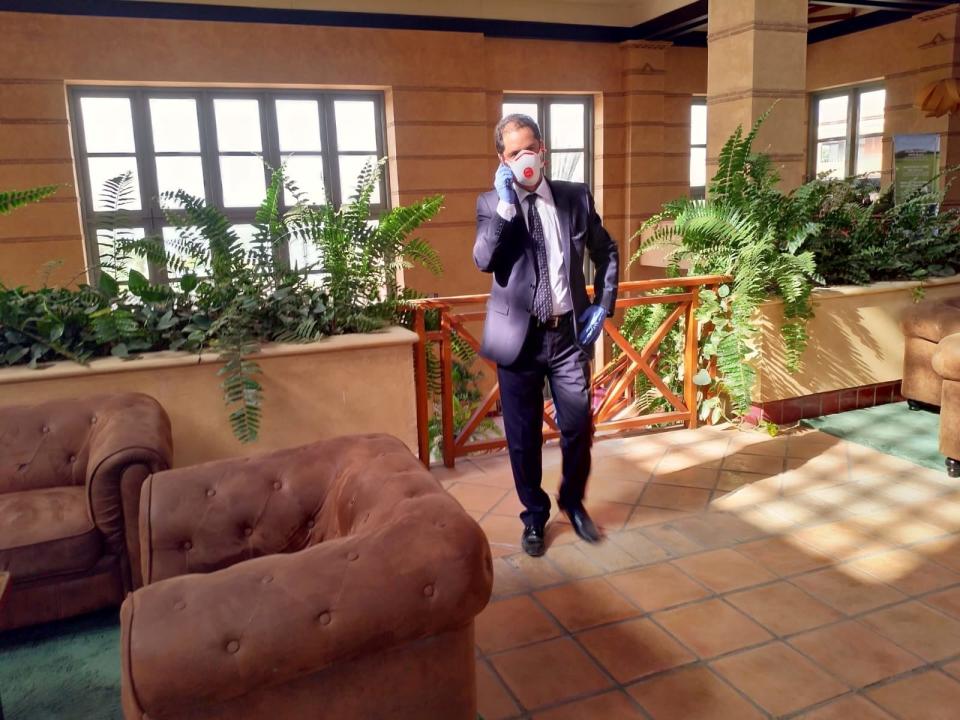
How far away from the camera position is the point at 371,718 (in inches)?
62.1

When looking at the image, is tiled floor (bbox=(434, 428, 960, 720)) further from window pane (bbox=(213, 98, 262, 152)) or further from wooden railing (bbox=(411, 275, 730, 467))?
window pane (bbox=(213, 98, 262, 152))

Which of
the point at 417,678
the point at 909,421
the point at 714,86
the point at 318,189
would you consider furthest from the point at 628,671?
the point at 318,189

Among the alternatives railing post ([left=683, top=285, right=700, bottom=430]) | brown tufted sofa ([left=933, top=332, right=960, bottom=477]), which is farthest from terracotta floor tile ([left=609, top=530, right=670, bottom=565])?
brown tufted sofa ([left=933, top=332, right=960, bottom=477])

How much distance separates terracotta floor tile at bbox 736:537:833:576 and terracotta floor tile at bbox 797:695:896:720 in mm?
737

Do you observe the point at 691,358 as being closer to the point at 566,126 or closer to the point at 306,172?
the point at 306,172

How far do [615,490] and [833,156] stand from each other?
7501mm

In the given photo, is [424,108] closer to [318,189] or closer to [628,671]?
[318,189]

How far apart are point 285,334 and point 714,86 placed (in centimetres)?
383

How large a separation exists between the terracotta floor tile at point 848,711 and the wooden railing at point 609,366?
2156 mm

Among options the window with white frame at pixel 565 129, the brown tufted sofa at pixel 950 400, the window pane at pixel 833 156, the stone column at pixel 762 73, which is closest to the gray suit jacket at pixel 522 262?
the brown tufted sofa at pixel 950 400

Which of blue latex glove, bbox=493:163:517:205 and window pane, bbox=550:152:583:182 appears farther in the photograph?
window pane, bbox=550:152:583:182

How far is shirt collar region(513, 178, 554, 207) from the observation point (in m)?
2.76

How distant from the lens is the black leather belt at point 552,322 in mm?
2770

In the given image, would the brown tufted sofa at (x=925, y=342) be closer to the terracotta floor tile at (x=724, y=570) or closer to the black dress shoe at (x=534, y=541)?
the terracotta floor tile at (x=724, y=570)
